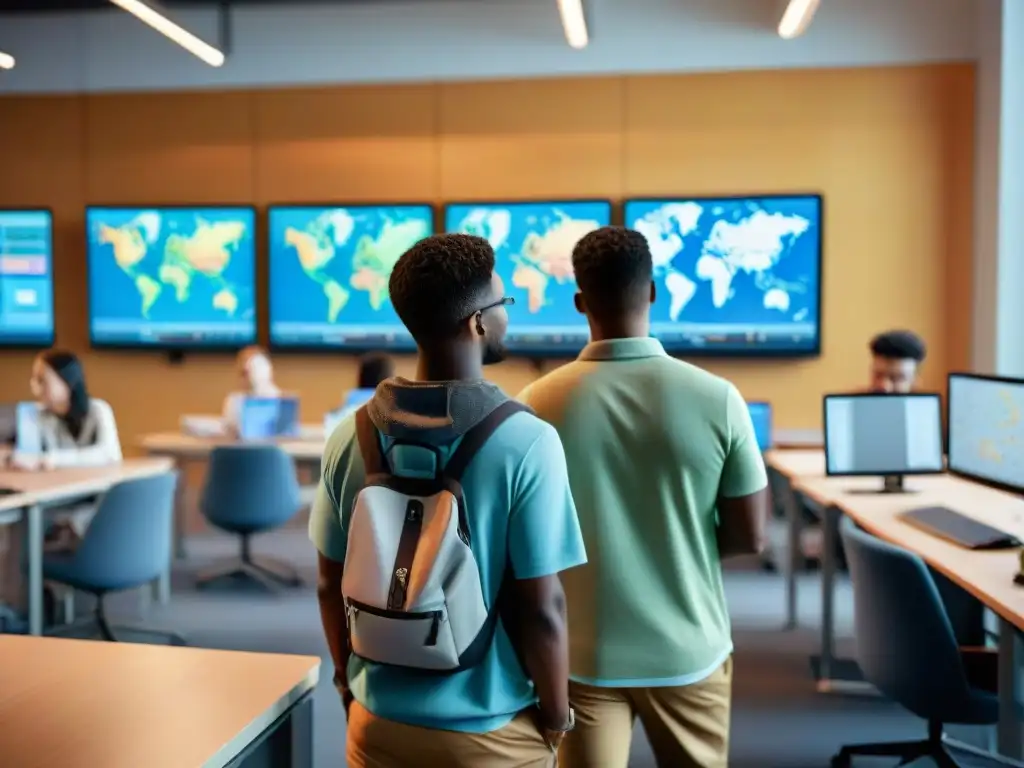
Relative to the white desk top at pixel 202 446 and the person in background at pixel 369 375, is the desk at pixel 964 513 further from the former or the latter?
the white desk top at pixel 202 446

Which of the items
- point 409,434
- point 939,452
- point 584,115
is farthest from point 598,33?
point 409,434

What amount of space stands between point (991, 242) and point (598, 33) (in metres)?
2.88

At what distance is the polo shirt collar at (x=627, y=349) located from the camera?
1.74 metres

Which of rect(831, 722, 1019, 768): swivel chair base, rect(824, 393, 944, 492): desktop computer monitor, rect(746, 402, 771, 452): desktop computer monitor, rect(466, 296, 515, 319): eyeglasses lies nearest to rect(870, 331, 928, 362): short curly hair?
rect(824, 393, 944, 492): desktop computer monitor

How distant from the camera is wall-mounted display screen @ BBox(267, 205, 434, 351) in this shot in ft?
21.7

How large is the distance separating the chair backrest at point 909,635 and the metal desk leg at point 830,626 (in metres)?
1.14

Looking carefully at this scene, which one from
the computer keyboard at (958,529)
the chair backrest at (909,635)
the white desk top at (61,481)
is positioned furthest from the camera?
the white desk top at (61,481)

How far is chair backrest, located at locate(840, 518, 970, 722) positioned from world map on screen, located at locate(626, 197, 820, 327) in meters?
3.83

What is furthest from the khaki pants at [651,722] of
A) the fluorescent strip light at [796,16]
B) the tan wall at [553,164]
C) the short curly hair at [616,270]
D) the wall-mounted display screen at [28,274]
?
the wall-mounted display screen at [28,274]

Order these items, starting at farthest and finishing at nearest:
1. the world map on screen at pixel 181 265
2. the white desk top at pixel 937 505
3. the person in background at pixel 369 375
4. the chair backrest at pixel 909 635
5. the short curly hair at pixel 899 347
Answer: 1. the world map on screen at pixel 181 265
2. the person in background at pixel 369 375
3. the short curly hair at pixel 899 347
4. the chair backrest at pixel 909 635
5. the white desk top at pixel 937 505

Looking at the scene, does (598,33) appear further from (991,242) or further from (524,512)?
(524,512)

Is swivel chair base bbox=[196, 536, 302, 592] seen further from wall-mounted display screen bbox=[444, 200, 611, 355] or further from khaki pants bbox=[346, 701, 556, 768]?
khaki pants bbox=[346, 701, 556, 768]

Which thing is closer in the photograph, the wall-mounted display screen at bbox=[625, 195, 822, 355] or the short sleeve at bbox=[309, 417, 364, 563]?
the short sleeve at bbox=[309, 417, 364, 563]

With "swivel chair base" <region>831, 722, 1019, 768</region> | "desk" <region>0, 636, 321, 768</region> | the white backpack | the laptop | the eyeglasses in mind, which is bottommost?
"swivel chair base" <region>831, 722, 1019, 768</region>
